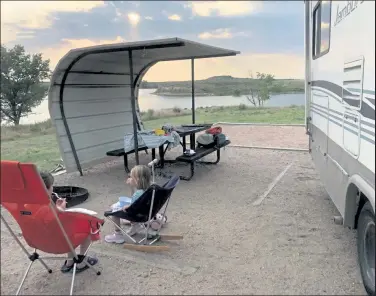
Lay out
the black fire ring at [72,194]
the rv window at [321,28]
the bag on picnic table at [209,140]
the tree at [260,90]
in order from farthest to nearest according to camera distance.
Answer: the tree at [260,90] → the bag on picnic table at [209,140] → the black fire ring at [72,194] → the rv window at [321,28]

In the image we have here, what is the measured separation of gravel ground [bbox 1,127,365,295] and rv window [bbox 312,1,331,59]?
6.73ft

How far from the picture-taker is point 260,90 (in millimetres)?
25906

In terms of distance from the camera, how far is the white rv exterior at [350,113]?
2.71 m

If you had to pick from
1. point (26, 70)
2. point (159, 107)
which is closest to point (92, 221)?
point (26, 70)

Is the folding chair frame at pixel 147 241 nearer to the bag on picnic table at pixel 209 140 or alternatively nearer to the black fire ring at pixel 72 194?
the black fire ring at pixel 72 194

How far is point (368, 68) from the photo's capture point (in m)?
2.68

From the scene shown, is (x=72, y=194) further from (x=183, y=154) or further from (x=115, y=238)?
(x=183, y=154)

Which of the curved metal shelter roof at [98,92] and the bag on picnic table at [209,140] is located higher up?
the curved metal shelter roof at [98,92]

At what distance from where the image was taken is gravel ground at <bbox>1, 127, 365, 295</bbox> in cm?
313

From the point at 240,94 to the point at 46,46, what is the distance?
2064 cm

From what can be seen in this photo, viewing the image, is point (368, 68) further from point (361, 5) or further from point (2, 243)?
point (2, 243)

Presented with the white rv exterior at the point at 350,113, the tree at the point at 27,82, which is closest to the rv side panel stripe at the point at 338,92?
the white rv exterior at the point at 350,113

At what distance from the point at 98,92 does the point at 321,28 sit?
15.6 ft

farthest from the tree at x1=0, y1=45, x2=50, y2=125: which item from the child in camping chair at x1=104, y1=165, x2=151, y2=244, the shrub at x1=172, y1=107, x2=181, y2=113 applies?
the shrub at x1=172, y1=107, x2=181, y2=113
